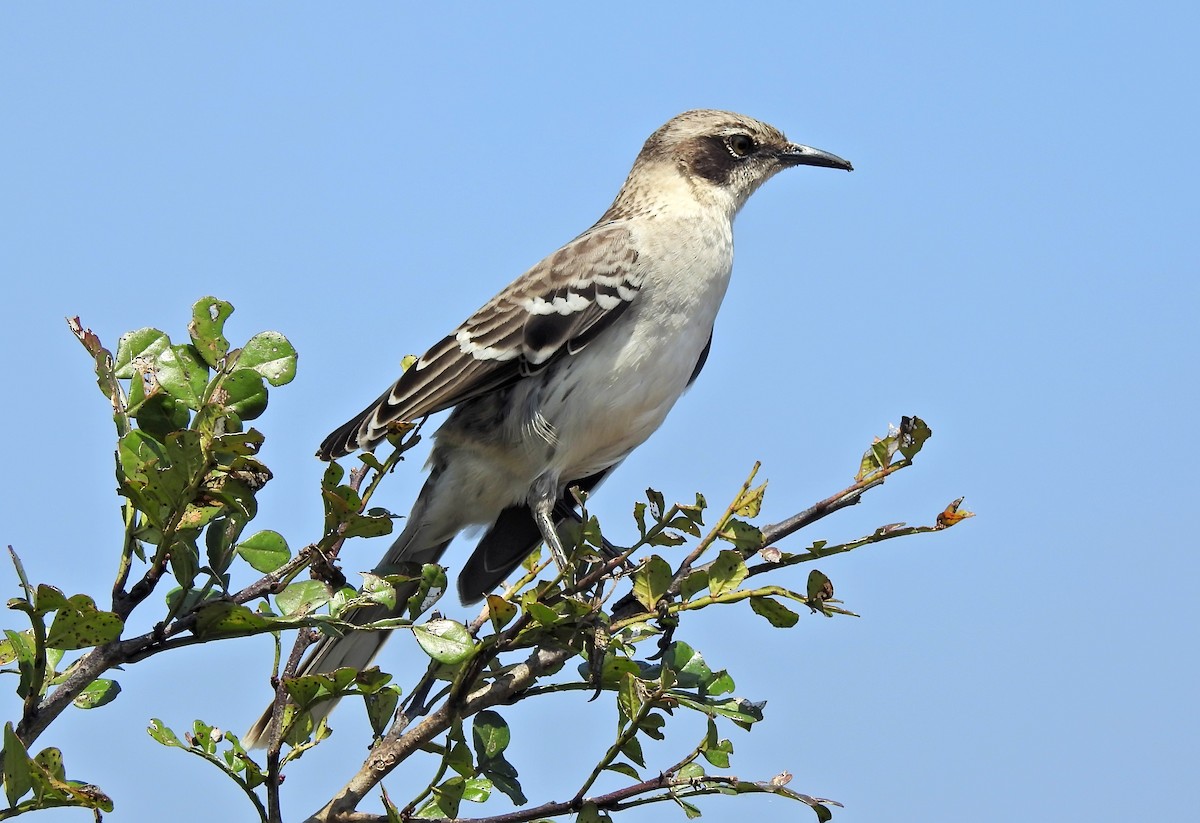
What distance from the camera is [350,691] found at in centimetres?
287

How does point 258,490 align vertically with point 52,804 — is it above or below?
above

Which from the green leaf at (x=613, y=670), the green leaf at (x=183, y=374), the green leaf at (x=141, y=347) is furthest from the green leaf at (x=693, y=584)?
the green leaf at (x=141, y=347)

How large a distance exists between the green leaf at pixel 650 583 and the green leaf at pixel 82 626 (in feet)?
3.91

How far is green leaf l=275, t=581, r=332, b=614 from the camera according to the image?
2.58 m

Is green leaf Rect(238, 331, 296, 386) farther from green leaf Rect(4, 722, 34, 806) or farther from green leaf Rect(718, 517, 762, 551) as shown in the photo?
green leaf Rect(718, 517, 762, 551)

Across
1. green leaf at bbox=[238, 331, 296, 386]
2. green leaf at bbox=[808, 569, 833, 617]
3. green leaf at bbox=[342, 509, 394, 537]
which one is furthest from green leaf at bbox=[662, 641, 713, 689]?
green leaf at bbox=[238, 331, 296, 386]

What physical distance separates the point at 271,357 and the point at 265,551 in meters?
0.42

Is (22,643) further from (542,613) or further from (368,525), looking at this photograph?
(542,613)

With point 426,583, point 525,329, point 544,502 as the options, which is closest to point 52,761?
point 426,583

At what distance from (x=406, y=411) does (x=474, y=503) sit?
58cm

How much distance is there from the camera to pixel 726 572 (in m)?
2.97

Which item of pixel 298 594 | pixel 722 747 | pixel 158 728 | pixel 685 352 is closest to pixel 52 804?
pixel 158 728

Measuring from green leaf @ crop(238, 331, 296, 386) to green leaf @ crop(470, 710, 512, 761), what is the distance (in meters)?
1.01

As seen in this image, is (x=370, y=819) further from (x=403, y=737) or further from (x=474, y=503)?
(x=474, y=503)
